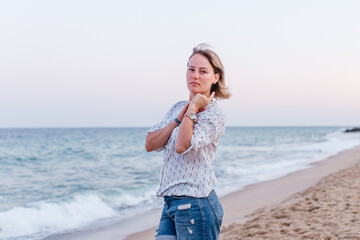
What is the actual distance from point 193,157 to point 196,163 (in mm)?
39

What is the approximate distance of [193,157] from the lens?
2.03m

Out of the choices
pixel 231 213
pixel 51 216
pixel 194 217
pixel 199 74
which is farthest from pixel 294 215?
pixel 51 216

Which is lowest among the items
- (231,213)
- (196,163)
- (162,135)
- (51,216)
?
(51,216)

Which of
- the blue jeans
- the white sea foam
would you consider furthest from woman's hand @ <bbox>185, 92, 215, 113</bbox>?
the white sea foam

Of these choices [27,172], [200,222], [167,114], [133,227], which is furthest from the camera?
[27,172]

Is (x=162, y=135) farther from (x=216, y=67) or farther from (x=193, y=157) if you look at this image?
(x=216, y=67)

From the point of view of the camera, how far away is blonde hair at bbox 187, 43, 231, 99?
7.07 feet

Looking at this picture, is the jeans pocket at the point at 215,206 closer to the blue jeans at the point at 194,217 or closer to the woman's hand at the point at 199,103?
the blue jeans at the point at 194,217

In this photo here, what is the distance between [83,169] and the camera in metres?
16.5

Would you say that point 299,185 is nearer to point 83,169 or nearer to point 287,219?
point 287,219

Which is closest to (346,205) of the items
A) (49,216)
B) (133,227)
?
(133,227)

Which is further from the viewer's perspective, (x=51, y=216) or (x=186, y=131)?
(x=51, y=216)

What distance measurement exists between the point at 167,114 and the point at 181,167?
0.42 m

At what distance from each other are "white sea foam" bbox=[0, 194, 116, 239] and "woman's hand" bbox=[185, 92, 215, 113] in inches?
213
